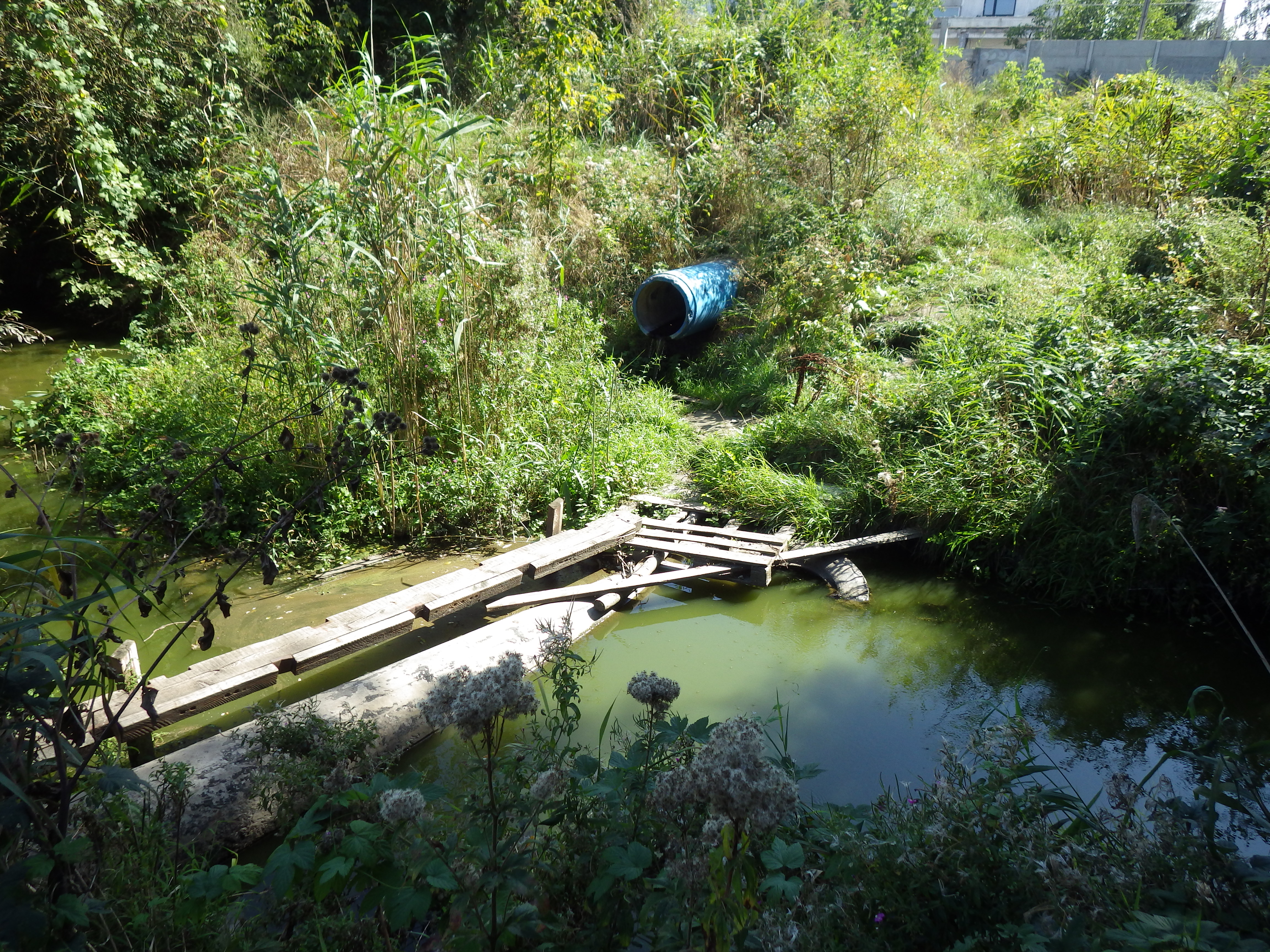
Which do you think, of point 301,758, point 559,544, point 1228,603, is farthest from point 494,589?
point 1228,603

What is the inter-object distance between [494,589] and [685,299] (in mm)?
4787

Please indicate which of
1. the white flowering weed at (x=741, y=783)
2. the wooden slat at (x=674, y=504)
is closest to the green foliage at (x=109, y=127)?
the wooden slat at (x=674, y=504)

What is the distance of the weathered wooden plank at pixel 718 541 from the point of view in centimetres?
544

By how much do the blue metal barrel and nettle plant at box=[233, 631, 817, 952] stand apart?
682cm

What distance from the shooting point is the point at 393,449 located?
198 inches

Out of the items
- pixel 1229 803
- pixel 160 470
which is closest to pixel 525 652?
pixel 160 470

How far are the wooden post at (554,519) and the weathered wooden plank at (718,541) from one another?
0.61 metres

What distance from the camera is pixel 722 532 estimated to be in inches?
225

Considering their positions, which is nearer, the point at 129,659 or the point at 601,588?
the point at 129,659

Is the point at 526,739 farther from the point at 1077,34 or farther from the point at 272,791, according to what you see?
the point at 1077,34

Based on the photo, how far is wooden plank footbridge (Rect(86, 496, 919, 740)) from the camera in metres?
3.40

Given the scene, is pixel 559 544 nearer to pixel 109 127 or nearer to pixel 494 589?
pixel 494 589

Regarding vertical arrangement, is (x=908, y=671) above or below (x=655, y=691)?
below

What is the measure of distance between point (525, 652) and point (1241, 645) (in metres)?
4.14
